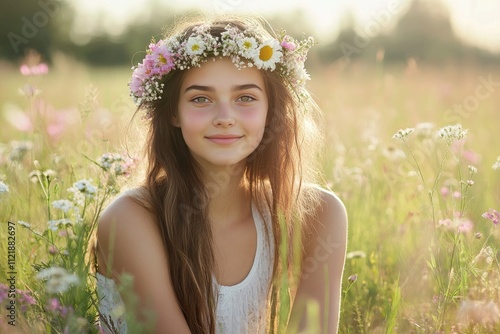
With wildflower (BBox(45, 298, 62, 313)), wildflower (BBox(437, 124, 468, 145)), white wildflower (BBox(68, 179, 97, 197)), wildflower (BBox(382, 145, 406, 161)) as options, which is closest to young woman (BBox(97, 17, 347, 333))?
white wildflower (BBox(68, 179, 97, 197))

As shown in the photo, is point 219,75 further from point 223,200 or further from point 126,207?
point 126,207

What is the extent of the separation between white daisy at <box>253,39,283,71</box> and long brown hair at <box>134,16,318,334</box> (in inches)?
2.7

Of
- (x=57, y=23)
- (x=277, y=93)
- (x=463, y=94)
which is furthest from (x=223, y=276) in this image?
(x=57, y=23)

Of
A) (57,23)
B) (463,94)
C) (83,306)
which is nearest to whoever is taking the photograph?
(83,306)

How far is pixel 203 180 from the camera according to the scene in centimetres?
309

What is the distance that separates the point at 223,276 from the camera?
304 cm

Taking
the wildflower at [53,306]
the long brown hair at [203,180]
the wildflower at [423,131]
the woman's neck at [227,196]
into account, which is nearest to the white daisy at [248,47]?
the long brown hair at [203,180]

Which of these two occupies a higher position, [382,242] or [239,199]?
[239,199]

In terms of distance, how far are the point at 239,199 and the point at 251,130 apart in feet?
1.36

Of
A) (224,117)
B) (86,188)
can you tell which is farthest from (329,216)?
(86,188)

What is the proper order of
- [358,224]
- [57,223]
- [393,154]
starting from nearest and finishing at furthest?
[57,223] → [358,224] → [393,154]

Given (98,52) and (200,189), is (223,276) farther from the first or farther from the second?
(98,52)

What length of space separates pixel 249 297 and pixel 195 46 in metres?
1.11

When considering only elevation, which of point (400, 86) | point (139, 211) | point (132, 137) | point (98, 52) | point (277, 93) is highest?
point (98, 52)
